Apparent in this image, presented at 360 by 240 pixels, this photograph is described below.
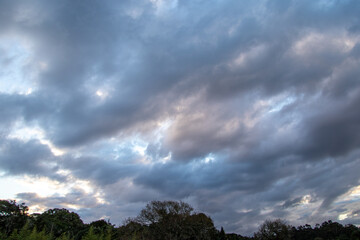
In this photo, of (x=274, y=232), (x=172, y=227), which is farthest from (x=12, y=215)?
(x=274, y=232)

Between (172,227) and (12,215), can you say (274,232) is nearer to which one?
(172,227)

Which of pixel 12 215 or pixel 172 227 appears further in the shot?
pixel 172 227

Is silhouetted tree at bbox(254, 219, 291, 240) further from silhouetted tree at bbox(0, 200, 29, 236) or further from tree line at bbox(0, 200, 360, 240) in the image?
silhouetted tree at bbox(0, 200, 29, 236)

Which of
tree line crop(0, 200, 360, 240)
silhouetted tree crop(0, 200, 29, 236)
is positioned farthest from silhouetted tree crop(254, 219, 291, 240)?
silhouetted tree crop(0, 200, 29, 236)

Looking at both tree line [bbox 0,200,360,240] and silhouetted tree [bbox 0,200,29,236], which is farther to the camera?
tree line [bbox 0,200,360,240]

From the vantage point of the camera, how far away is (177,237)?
228 feet

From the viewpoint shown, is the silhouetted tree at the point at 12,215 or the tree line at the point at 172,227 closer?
the silhouetted tree at the point at 12,215

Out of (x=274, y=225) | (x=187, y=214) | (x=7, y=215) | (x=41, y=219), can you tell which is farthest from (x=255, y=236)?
(x=7, y=215)

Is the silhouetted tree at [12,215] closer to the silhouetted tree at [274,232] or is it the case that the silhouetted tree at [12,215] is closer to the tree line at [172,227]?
the tree line at [172,227]

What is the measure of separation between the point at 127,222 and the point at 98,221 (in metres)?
28.2

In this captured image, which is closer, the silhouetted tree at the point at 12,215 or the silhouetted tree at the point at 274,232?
the silhouetted tree at the point at 12,215

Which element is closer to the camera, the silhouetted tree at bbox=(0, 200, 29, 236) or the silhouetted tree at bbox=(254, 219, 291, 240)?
the silhouetted tree at bbox=(0, 200, 29, 236)

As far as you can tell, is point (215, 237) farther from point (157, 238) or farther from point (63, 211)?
point (63, 211)

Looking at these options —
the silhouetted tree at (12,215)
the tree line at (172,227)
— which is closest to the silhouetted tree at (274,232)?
the tree line at (172,227)
